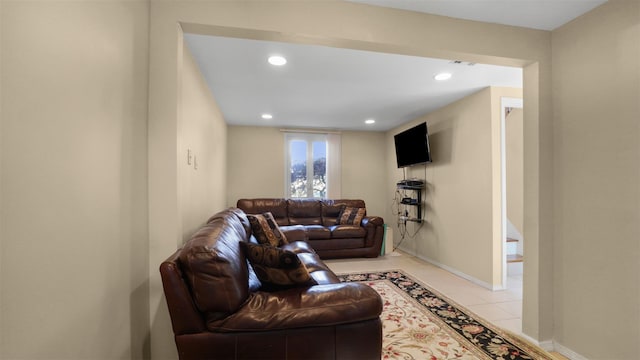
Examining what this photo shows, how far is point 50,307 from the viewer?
2.71 feet

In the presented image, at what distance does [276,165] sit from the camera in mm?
5500

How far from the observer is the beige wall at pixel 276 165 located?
5340 millimetres

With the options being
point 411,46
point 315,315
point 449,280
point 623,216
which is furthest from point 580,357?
point 411,46

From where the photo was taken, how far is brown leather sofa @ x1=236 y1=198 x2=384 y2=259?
14.4 ft

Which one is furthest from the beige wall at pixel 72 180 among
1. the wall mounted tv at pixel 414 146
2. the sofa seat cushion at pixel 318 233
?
the wall mounted tv at pixel 414 146

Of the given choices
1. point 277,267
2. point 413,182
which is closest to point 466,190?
point 413,182

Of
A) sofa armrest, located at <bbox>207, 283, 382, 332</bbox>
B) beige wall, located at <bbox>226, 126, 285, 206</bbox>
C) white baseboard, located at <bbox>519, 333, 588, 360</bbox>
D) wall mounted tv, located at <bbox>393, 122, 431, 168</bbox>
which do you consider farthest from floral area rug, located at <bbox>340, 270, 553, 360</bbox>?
beige wall, located at <bbox>226, 126, 285, 206</bbox>

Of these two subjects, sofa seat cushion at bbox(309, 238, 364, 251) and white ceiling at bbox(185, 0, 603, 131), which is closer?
white ceiling at bbox(185, 0, 603, 131)

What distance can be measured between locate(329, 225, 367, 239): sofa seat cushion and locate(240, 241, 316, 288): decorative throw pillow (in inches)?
116

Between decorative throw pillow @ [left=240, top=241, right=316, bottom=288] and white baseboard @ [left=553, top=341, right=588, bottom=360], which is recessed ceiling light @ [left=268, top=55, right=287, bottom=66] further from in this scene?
white baseboard @ [left=553, top=341, right=588, bottom=360]

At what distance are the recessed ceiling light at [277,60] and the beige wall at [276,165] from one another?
3005 millimetres

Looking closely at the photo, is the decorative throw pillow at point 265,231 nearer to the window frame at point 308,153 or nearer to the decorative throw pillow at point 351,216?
the decorative throw pillow at point 351,216

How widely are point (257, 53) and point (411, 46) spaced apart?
1.31 meters

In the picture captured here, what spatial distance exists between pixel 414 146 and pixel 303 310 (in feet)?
11.8
